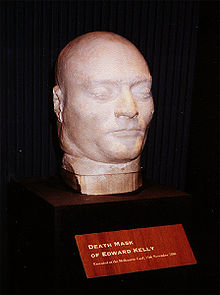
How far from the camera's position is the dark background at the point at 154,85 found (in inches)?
103

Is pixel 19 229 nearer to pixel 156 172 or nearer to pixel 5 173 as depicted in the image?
pixel 5 173

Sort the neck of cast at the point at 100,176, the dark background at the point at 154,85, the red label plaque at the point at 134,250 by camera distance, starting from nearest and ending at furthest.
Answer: the red label plaque at the point at 134,250, the neck of cast at the point at 100,176, the dark background at the point at 154,85

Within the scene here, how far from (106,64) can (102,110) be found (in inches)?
8.3

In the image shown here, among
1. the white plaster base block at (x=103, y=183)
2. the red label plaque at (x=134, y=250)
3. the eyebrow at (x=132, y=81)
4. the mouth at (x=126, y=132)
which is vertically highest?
the eyebrow at (x=132, y=81)

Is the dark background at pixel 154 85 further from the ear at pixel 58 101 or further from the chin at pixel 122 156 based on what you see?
the chin at pixel 122 156

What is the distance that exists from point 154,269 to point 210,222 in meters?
1.05

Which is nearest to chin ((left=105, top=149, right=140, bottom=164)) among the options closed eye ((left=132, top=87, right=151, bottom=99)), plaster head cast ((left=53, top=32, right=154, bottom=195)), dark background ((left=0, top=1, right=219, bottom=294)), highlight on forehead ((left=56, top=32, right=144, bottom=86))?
plaster head cast ((left=53, top=32, right=154, bottom=195))

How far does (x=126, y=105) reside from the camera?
199 centimetres

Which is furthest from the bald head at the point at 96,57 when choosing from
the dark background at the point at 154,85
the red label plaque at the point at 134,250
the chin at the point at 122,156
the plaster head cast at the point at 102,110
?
the red label plaque at the point at 134,250

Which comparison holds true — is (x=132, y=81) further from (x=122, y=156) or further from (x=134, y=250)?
(x=134, y=250)

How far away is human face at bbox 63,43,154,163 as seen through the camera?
2.01 meters

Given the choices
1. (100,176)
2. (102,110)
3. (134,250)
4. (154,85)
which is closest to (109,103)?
(102,110)

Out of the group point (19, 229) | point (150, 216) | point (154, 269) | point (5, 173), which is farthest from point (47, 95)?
point (154, 269)

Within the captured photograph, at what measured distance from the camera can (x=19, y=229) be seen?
7.97 feet
